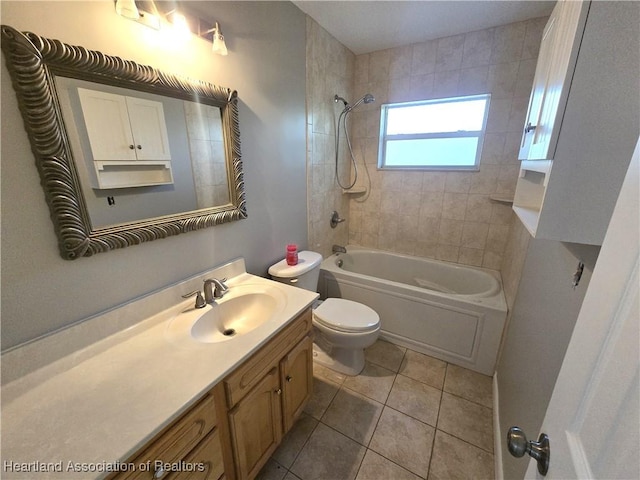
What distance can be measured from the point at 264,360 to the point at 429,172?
2178 millimetres

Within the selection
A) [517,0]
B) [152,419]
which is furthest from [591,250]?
[517,0]

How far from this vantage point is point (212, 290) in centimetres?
128

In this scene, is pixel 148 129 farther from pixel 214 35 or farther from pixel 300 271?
pixel 300 271

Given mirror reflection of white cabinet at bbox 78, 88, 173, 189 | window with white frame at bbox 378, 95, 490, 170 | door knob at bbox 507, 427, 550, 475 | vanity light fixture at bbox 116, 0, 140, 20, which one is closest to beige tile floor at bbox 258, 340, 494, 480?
door knob at bbox 507, 427, 550, 475

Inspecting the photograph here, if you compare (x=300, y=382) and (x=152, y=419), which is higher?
(x=152, y=419)

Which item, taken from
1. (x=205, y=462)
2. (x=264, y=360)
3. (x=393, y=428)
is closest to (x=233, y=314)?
(x=264, y=360)

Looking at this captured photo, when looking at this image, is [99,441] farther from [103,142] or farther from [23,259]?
[103,142]

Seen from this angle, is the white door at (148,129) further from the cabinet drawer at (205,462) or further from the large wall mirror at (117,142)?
the cabinet drawer at (205,462)

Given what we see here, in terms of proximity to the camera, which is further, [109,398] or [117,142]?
[117,142]

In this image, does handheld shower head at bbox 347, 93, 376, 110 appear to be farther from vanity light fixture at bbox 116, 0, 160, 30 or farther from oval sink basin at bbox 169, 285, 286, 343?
oval sink basin at bbox 169, 285, 286, 343

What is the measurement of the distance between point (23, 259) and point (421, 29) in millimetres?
2647

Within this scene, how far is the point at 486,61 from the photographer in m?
2.03

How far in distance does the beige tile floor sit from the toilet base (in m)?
0.04

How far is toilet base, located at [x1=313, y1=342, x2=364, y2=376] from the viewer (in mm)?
1861
